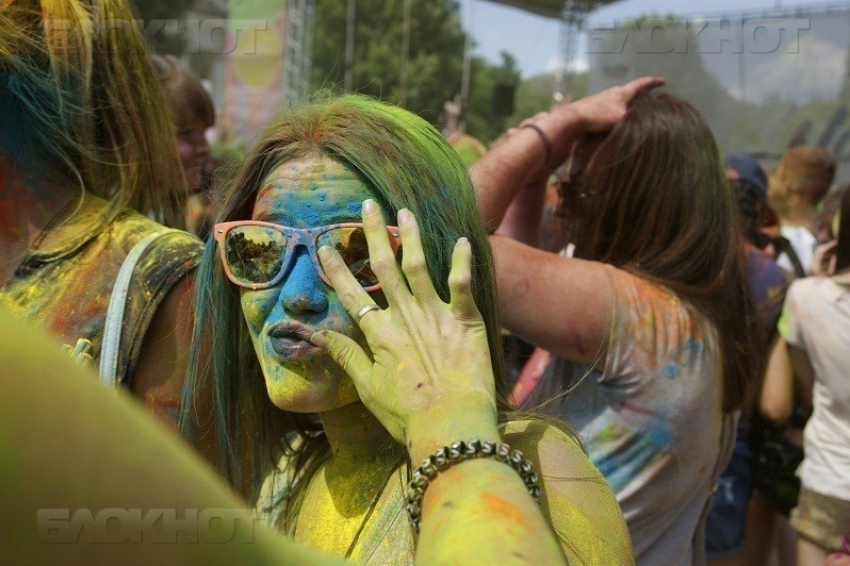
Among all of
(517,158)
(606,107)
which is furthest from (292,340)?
(606,107)

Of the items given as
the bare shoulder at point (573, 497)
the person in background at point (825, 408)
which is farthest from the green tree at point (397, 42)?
the bare shoulder at point (573, 497)

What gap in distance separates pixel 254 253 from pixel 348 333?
22 cm

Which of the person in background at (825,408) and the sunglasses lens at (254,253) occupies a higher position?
the sunglasses lens at (254,253)

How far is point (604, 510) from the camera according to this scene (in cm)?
120

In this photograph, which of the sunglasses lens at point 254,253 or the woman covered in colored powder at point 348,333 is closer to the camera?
the woman covered in colored powder at point 348,333

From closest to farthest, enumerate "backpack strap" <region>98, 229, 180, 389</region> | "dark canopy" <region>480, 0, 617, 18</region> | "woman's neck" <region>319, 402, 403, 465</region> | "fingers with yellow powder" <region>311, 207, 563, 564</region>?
"fingers with yellow powder" <region>311, 207, 563, 564</region> → "woman's neck" <region>319, 402, 403, 465</region> → "backpack strap" <region>98, 229, 180, 389</region> → "dark canopy" <region>480, 0, 617, 18</region>

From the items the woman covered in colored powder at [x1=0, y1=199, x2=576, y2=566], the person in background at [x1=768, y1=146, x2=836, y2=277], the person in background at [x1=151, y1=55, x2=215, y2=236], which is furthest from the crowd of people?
the person in background at [x1=768, y1=146, x2=836, y2=277]

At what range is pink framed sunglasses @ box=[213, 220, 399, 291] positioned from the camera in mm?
1280

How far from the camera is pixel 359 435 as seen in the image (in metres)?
1.39

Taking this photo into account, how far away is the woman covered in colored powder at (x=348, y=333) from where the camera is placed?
112 centimetres

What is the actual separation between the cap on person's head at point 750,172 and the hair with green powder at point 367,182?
250 centimetres

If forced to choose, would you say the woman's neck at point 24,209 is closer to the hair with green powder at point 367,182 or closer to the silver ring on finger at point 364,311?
the hair with green powder at point 367,182

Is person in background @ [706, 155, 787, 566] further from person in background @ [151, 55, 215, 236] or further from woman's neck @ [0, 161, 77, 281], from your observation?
woman's neck @ [0, 161, 77, 281]

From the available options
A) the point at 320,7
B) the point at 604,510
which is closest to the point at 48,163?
the point at 604,510
